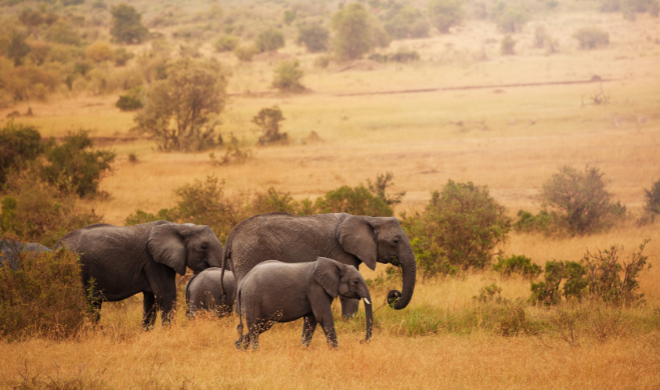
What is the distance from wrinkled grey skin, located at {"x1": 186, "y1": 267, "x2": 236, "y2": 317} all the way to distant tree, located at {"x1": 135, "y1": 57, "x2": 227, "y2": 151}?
74.4 ft

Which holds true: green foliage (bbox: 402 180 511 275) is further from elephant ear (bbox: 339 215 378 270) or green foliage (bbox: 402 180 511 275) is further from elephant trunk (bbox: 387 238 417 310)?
elephant ear (bbox: 339 215 378 270)

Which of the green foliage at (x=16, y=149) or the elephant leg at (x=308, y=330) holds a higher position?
the green foliage at (x=16, y=149)

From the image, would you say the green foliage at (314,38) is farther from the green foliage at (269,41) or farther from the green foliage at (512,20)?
the green foliage at (512,20)

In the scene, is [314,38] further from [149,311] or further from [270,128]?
[149,311]

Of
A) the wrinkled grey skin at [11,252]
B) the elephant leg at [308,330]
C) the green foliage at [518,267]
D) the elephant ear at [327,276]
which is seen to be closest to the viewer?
the elephant ear at [327,276]

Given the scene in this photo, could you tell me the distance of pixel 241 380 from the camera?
6.25 metres

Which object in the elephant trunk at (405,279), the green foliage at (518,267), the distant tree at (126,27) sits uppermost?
the distant tree at (126,27)

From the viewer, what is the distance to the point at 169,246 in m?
8.93

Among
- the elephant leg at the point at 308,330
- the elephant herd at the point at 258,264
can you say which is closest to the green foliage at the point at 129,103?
the elephant herd at the point at 258,264

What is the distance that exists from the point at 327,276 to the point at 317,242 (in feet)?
4.41

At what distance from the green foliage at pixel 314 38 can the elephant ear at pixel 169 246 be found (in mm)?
66891

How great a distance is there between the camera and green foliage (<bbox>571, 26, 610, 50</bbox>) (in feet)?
190

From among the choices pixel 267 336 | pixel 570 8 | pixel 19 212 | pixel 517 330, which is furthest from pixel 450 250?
pixel 570 8

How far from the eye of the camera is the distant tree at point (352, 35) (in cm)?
6306
